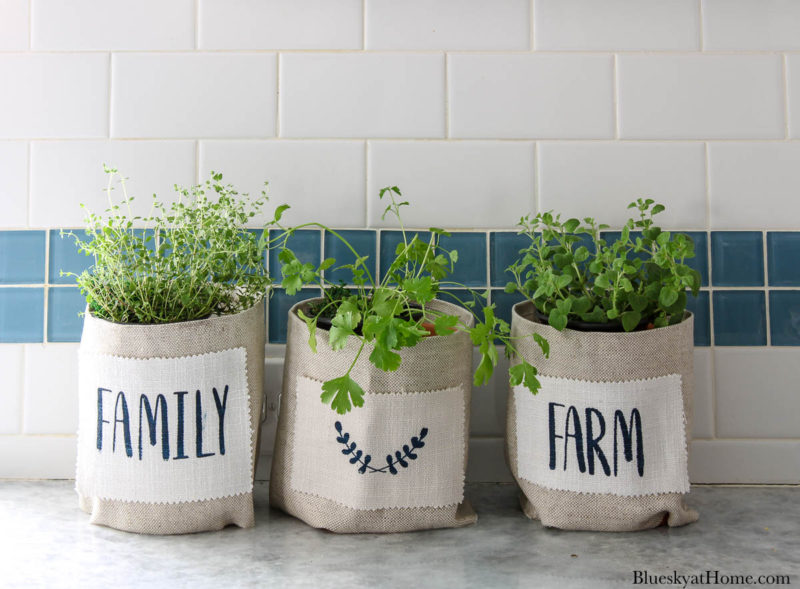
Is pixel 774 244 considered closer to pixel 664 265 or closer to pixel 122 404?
pixel 664 265

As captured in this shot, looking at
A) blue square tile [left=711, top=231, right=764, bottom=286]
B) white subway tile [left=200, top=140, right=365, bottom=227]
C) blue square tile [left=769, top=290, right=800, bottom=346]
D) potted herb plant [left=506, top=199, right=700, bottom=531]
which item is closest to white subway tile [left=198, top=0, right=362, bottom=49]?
white subway tile [left=200, top=140, right=365, bottom=227]

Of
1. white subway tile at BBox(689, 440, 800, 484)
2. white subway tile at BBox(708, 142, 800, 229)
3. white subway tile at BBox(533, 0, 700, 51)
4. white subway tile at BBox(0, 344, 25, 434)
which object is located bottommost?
white subway tile at BBox(689, 440, 800, 484)

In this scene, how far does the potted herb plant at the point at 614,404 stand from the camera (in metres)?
0.71

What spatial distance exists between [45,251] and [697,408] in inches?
37.5

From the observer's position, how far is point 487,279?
0.91 meters

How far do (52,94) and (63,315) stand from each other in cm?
32

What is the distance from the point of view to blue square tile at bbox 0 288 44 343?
0.92 meters

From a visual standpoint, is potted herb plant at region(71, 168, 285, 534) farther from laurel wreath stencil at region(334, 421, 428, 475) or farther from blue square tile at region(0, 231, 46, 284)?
blue square tile at region(0, 231, 46, 284)

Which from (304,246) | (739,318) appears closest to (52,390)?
(304,246)

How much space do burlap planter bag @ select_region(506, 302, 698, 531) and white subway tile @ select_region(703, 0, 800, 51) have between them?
460 millimetres

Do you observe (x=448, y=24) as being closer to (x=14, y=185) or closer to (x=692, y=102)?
(x=692, y=102)

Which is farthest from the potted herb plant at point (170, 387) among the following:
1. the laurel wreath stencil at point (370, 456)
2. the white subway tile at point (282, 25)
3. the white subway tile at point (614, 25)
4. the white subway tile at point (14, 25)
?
the white subway tile at point (614, 25)

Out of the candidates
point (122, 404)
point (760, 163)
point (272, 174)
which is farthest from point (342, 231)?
point (760, 163)

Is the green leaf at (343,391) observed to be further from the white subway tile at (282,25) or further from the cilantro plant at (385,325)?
the white subway tile at (282,25)
